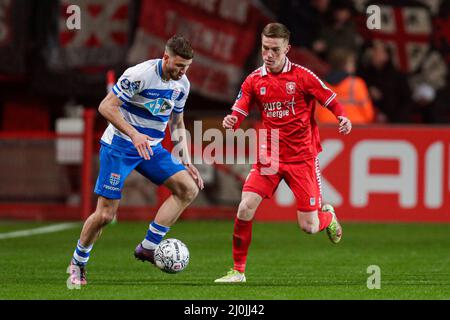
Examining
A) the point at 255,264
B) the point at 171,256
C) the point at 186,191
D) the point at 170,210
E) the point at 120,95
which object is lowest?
the point at 255,264

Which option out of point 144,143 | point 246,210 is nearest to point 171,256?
point 246,210

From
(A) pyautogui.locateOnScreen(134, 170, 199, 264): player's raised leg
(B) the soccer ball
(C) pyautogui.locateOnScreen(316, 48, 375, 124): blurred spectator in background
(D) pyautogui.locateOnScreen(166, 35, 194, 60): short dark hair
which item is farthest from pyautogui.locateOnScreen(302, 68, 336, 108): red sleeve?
(C) pyautogui.locateOnScreen(316, 48, 375, 124): blurred spectator in background

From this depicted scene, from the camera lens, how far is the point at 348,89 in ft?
55.9

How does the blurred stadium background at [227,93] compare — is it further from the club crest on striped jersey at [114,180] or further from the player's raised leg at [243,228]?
the club crest on striped jersey at [114,180]

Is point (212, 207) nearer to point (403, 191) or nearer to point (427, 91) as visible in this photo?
point (403, 191)

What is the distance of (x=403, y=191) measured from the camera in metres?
16.1

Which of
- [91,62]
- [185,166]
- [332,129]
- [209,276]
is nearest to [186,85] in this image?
[185,166]

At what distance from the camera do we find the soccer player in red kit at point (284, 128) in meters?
10.2

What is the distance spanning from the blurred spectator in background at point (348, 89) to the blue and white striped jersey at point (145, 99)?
22.8ft

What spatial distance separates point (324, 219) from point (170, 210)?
139 centimetres

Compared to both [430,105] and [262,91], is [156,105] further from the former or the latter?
[430,105]

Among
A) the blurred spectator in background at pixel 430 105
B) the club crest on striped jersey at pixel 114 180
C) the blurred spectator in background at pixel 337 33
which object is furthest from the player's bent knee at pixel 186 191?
the blurred spectator in background at pixel 430 105

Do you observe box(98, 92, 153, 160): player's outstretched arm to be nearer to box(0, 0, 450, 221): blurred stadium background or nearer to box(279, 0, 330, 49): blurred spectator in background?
box(0, 0, 450, 221): blurred stadium background

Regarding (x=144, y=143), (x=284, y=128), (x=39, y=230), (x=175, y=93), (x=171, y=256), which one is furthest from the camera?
(x=39, y=230)
